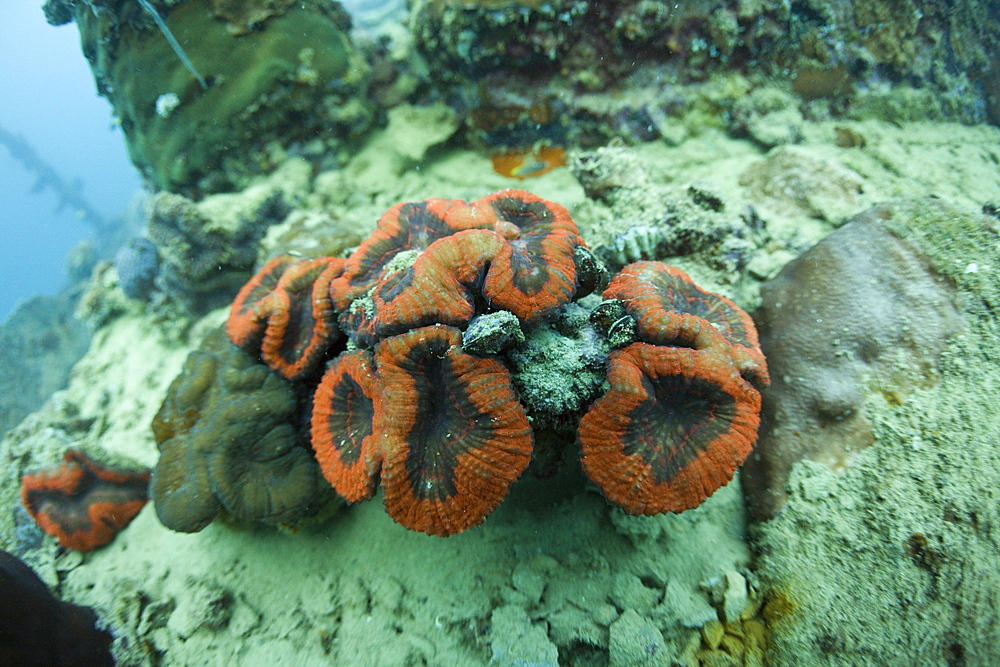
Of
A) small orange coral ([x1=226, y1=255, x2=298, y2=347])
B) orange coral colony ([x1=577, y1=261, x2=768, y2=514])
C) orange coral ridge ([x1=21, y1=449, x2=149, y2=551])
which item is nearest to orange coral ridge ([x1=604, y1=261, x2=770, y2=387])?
orange coral colony ([x1=577, y1=261, x2=768, y2=514])

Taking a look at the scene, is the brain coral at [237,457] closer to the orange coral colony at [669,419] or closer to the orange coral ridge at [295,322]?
the orange coral ridge at [295,322]

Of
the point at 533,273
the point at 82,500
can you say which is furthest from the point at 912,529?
the point at 82,500

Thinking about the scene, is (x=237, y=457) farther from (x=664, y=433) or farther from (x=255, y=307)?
(x=664, y=433)

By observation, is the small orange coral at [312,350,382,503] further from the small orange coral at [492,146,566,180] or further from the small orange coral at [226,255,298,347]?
the small orange coral at [492,146,566,180]

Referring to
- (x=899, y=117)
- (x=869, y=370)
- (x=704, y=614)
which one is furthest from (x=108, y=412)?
(x=899, y=117)

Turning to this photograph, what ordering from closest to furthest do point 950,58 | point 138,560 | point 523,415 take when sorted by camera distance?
point 523,415 → point 138,560 → point 950,58

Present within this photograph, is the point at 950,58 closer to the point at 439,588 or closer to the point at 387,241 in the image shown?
the point at 387,241
